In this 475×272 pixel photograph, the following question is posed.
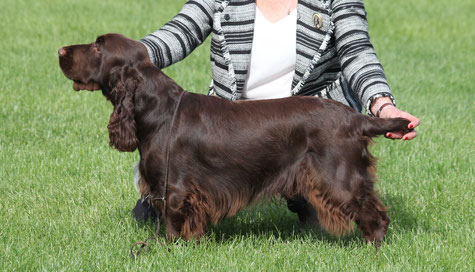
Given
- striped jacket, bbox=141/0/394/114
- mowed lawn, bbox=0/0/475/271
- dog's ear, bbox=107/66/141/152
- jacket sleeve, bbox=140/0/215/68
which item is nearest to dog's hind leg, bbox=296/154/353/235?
mowed lawn, bbox=0/0/475/271

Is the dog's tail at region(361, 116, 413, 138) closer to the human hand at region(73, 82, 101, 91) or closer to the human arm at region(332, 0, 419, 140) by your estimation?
the human arm at region(332, 0, 419, 140)

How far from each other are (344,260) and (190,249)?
0.81 metres

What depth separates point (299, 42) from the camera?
3971 mm

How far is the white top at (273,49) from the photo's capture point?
4.02 meters

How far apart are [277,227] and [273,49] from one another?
1.14 meters

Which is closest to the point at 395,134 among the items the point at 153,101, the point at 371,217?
the point at 371,217

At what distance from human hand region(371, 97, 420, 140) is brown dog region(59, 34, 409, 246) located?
0.04m

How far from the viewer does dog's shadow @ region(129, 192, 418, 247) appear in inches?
152

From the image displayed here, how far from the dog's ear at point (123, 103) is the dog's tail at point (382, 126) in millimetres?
1193

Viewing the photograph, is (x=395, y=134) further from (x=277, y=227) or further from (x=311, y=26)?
(x=277, y=227)

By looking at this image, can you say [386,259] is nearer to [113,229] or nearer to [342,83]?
[342,83]

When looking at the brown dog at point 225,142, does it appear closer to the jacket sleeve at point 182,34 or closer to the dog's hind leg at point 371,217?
the dog's hind leg at point 371,217

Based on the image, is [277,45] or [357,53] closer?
[357,53]

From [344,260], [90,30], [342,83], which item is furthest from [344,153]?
[90,30]
